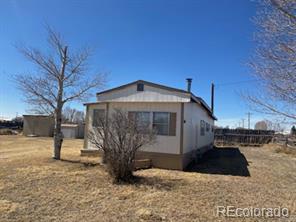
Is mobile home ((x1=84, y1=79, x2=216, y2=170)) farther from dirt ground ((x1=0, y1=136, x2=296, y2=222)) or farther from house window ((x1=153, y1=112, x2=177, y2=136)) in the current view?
dirt ground ((x1=0, y1=136, x2=296, y2=222))

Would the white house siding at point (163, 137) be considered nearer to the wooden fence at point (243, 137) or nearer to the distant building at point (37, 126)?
the wooden fence at point (243, 137)

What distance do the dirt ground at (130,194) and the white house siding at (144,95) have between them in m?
2.89

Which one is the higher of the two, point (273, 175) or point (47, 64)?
point (47, 64)

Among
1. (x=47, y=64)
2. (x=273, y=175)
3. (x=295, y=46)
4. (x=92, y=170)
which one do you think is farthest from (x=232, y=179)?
(x=47, y=64)

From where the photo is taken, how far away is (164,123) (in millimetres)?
10375

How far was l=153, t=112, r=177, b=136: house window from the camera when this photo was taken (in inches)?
402

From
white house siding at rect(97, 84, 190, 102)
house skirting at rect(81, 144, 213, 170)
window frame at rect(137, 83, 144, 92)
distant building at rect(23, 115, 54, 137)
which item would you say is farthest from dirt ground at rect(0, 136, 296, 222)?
distant building at rect(23, 115, 54, 137)

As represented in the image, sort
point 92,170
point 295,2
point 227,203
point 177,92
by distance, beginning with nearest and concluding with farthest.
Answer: point 295,2
point 227,203
point 92,170
point 177,92

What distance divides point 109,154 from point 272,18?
5302 mm

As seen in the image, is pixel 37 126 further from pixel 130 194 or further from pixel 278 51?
pixel 278 51

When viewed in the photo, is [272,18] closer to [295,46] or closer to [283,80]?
[295,46]

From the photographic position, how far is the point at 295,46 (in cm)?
398

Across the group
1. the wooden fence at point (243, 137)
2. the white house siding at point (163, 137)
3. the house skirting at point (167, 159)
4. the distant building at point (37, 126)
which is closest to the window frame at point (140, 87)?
the white house siding at point (163, 137)

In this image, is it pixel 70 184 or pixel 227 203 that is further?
pixel 70 184
